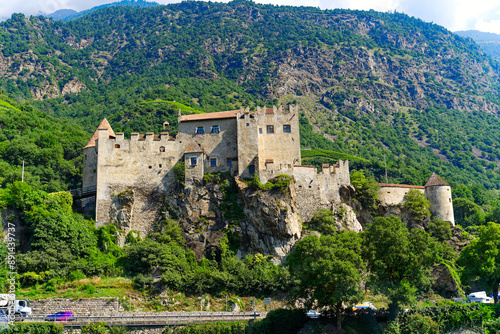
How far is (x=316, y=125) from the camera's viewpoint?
503ft

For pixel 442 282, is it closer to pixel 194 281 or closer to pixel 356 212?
pixel 356 212

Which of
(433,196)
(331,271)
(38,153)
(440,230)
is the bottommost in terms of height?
(331,271)

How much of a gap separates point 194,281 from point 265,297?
25.8ft

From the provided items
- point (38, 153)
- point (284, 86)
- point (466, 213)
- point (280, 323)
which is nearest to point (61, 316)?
point (280, 323)

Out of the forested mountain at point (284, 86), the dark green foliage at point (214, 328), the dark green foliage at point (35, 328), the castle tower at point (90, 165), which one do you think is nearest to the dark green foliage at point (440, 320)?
the dark green foliage at point (214, 328)

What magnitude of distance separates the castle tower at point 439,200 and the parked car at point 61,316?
49.9m

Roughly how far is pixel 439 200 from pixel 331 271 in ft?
114

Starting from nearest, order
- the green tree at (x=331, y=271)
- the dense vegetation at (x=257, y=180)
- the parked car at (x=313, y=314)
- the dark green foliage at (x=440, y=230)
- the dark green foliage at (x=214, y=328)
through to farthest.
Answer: the green tree at (x=331, y=271) < the dark green foliage at (x=214, y=328) < the dense vegetation at (x=257, y=180) < the parked car at (x=313, y=314) < the dark green foliage at (x=440, y=230)

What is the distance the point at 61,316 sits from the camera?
1762 inches

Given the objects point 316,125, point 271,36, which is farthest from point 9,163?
point 271,36

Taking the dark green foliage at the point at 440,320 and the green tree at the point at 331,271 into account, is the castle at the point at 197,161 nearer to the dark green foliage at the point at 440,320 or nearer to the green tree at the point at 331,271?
the green tree at the point at 331,271

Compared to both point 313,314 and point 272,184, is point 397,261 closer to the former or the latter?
point 313,314

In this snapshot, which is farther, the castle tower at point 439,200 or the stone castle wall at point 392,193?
the stone castle wall at point 392,193

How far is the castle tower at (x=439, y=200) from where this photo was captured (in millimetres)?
70562
